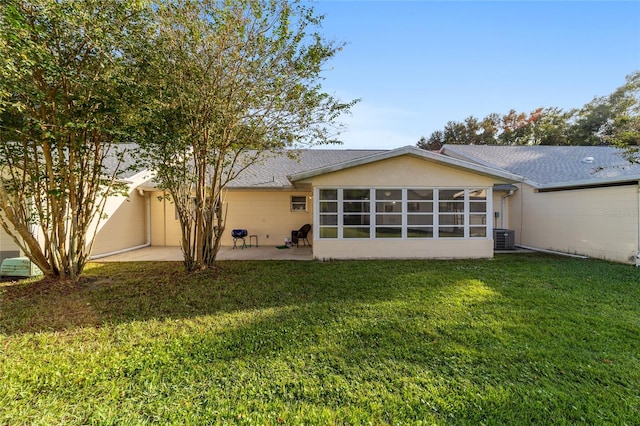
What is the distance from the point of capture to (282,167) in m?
13.0

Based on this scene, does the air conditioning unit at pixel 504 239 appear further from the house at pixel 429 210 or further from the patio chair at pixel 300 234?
the patio chair at pixel 300 234

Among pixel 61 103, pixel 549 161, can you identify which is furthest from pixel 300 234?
pixel 549 161

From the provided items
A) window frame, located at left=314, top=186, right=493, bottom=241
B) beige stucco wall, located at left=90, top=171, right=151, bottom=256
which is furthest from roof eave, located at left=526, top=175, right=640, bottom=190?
beige stucco wall, located at left=90, top=171, right=151, bottom=256

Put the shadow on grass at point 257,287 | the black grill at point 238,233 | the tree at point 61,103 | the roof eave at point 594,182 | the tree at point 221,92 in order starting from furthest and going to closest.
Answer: the black grill at point 238,233
the roof eave at point 594,182
the tree at point 221,92
the shadow on grass at point 257,287
the tree at point 61,103

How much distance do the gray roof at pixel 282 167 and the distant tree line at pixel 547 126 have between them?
64.6 feet

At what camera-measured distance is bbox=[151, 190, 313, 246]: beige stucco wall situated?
11477 mm

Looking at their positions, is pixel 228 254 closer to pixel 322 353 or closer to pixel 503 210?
pixel 322 353

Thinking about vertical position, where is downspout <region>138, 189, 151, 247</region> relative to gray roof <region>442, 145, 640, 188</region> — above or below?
below

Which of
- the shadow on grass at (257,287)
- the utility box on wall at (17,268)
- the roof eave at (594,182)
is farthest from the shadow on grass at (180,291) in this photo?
the roof eave at (594,182)

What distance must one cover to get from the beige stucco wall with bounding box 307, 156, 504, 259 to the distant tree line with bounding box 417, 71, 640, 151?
21.0 m

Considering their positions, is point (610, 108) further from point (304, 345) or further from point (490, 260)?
point (304, 345)

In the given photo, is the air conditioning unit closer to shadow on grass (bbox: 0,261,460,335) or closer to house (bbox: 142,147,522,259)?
house (bbox: 142,147,522,259)

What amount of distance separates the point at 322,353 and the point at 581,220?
1059 cm

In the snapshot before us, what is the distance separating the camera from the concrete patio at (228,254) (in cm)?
877
